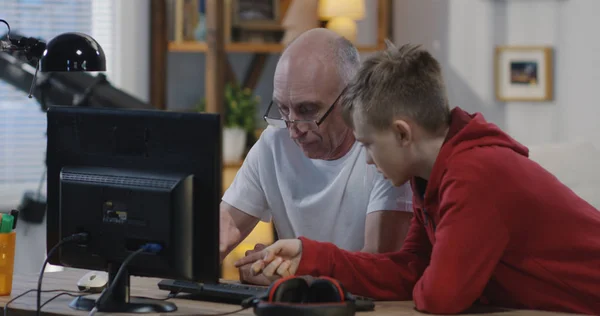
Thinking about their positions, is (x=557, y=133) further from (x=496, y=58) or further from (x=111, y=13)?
(x=111, y=13)

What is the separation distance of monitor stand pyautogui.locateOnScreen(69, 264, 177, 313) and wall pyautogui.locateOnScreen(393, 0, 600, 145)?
3.39 m

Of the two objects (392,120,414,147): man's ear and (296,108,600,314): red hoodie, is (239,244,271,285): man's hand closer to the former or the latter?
(296,108,600,314): red hoodie

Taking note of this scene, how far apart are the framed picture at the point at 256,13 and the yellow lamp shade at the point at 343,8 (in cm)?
34

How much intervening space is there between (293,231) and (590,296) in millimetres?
879

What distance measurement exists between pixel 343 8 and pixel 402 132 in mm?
→ 3466

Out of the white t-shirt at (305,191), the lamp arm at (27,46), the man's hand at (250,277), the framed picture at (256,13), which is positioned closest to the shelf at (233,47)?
the framed picture at (256,13)

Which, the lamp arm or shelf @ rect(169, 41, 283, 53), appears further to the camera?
shelf @ rect(169, 41, 283, 53)

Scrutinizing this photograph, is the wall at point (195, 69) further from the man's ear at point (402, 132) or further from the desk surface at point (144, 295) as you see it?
the man's ear at point (402, 132)

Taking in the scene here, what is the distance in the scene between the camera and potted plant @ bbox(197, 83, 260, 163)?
5.15 meters

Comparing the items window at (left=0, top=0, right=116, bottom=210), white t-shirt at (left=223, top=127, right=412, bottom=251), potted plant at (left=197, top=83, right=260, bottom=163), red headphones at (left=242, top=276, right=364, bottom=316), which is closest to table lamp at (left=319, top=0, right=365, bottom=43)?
potted plant at (left=197, top=83, right=260, bottom=163)

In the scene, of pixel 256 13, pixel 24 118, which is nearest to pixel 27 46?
pixel 24 118

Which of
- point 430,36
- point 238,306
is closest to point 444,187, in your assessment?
point 238,306

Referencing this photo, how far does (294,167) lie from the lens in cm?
242

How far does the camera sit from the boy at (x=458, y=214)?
5.54 feet
